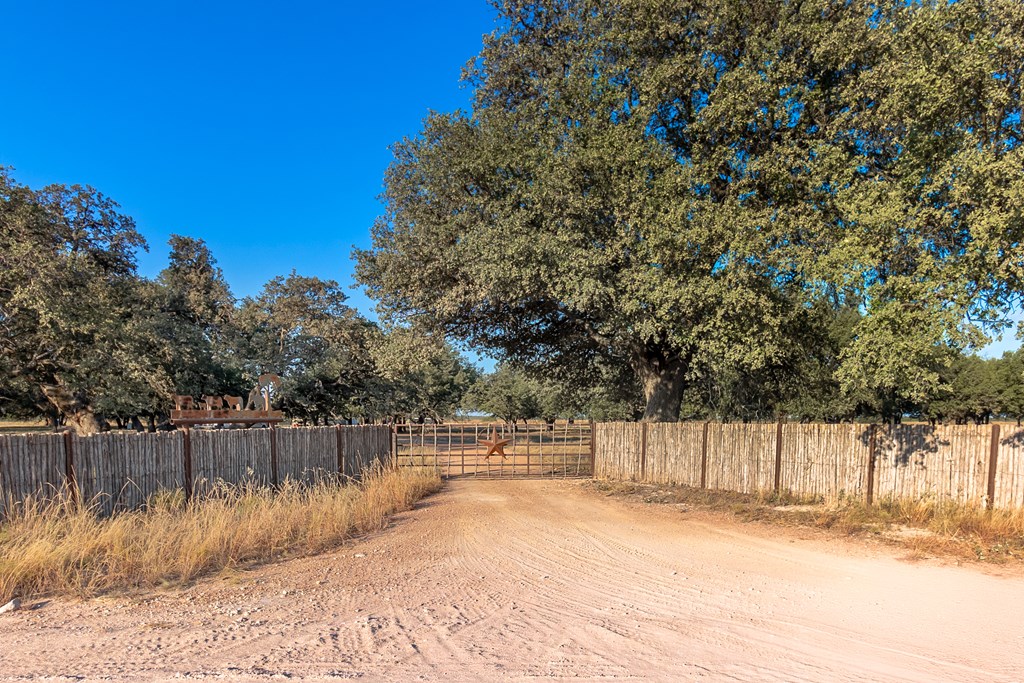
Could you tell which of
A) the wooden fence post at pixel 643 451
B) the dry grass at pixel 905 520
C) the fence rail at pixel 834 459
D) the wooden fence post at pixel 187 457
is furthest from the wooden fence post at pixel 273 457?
the wooden fence post at pixel 643 451

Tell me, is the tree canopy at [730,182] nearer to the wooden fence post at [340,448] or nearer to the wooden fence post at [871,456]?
the wooden fence post at [871,456]

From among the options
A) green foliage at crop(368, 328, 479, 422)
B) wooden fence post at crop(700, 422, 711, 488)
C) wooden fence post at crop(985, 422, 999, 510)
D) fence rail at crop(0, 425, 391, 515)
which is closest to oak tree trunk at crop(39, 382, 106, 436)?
green foliage at crop(368, 328, 479, 422)

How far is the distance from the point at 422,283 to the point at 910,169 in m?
11.0

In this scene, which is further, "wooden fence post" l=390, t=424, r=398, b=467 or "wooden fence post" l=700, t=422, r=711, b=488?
"wooden fence post" l=390, t=424, r=398, b=467

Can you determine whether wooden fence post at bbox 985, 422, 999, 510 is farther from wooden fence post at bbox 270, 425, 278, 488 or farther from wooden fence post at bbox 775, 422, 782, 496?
wooden fence post at bbox 270, 425, 278, 488

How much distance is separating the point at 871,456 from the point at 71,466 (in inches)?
527

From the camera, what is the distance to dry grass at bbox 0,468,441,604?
6.44 meters

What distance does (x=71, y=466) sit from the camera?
9.16 m

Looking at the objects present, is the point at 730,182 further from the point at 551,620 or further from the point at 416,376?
the point at 416,376

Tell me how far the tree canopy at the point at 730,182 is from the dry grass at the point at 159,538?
6.72 metres

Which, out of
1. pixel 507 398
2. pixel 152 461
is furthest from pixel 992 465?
pixel 507 398

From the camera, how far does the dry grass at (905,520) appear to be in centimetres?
869

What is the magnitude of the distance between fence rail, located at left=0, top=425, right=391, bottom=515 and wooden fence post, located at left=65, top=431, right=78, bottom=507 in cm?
1

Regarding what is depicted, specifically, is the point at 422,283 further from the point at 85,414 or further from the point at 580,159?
the point at 85,414
